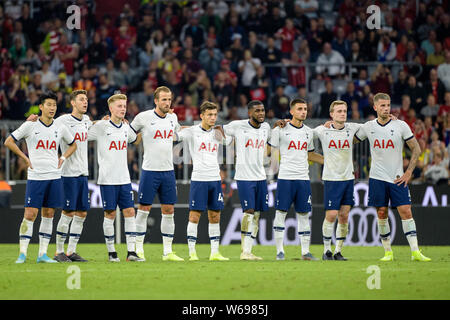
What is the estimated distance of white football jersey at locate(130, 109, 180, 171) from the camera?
14.1 m

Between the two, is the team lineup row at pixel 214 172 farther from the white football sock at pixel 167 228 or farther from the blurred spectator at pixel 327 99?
the blurred spectator at pixel 327 99

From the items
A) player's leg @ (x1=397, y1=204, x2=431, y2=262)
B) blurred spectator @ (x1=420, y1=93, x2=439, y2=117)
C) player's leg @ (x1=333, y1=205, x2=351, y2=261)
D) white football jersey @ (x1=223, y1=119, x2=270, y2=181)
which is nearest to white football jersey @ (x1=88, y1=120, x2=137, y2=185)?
white football jersey @ (x1=223, y1=119, x2=270, y2=181)

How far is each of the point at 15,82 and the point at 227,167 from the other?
22.7 feet

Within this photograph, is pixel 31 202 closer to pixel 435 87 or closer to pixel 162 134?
pixel 162 134

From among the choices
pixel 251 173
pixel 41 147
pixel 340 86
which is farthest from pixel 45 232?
pixel 340 86

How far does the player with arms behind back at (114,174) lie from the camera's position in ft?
45.3

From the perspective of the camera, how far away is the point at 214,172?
1416 centimetres

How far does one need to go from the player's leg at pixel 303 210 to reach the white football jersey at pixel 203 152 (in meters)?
1.27

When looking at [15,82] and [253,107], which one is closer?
[253,107]

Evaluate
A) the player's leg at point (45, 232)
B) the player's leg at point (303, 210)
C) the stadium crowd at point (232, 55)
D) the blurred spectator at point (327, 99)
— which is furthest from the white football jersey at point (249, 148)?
the blurred spectator at point (327, 99)

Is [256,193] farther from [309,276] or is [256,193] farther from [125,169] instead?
[309,276]

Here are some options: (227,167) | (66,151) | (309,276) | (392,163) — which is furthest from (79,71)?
(309,276)

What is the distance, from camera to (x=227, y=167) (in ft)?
65.1

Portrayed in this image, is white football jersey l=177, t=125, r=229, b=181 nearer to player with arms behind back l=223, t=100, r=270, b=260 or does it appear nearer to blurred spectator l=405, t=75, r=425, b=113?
player with arms behind back l=223, t=100, r=270, b=260
